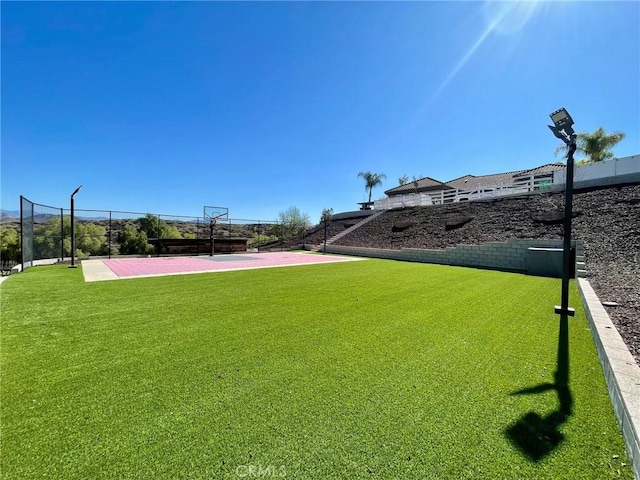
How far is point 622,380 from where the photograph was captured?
1866 mm

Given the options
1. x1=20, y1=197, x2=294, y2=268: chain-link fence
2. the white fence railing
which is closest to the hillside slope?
the white fence railing

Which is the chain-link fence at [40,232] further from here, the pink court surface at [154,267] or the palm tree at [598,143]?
the palm tree at [598,143]

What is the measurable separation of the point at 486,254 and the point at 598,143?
20083mm

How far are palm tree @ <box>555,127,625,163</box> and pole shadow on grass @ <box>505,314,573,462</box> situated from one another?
2520cm

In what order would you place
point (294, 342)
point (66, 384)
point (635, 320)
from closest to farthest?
point (66, 384) < point (294, 342) < point (635, 320)

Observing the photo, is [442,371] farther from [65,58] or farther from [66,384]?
[65,58]

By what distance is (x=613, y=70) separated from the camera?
8508mm

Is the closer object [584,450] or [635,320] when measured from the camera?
[584,450]

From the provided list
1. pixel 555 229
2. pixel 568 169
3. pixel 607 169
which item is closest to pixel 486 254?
pixel 555 229

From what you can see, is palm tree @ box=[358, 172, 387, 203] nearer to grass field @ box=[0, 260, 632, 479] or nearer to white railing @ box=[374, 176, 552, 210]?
white railing @ box=[374, 176, 552, 210]

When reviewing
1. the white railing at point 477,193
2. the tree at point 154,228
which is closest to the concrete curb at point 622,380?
the white railing at point 477,193

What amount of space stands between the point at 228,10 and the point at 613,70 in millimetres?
Answer: 12801

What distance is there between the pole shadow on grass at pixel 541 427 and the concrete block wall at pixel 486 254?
8.07 metres

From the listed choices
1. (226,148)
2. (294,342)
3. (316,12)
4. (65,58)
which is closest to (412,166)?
(226,148)
